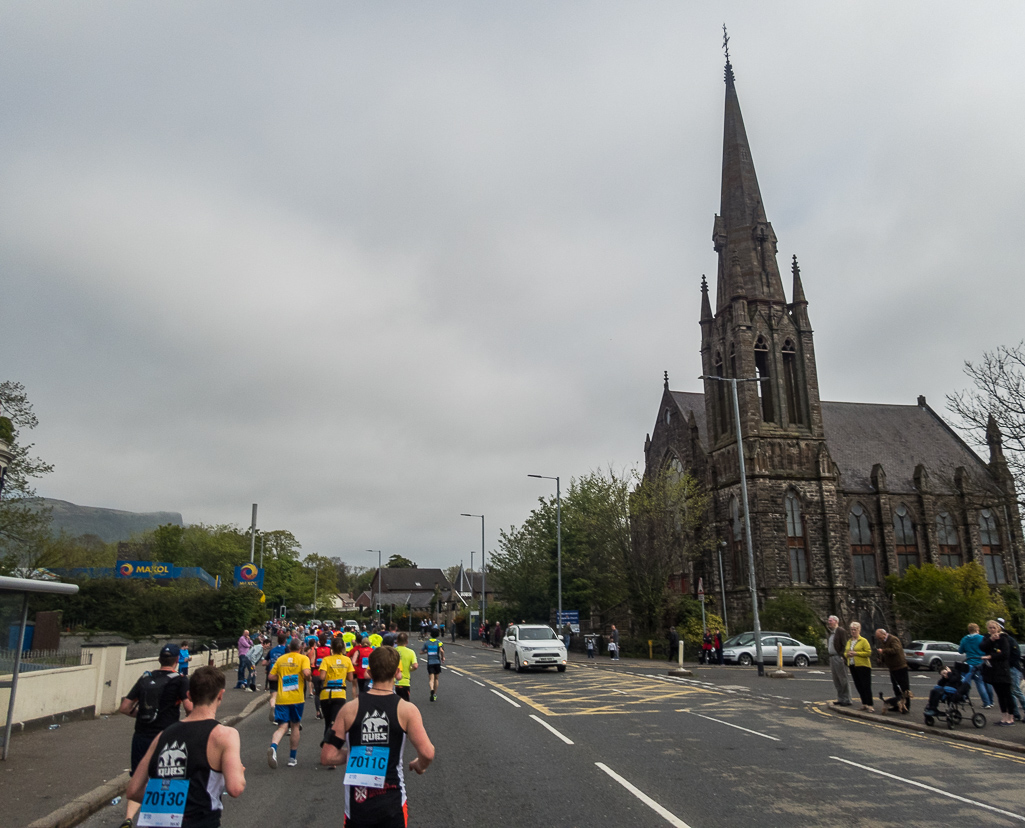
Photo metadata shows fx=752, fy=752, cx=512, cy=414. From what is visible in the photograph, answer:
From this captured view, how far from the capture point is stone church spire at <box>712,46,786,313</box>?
54312 millimetres

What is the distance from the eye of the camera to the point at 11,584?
1004 centimetres

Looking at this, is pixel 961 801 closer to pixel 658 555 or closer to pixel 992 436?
pixel 992 436

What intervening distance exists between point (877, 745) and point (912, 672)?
962 inches

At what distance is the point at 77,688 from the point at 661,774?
1152cm

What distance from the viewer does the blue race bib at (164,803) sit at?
13.1 feet

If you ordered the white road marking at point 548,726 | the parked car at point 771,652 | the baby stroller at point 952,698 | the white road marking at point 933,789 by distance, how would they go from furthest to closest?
1. the parked car at point 771,652
2. the baby stroller at point 952,698
3. the white road marking at point 548,726
4. the white road marking at point 933,789

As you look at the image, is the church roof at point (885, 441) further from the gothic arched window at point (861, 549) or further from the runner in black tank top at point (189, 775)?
the runner in black tank top at point (189, 775)

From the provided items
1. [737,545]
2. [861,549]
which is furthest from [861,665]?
[861,549]

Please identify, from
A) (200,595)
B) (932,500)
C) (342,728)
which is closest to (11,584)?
(342,728)

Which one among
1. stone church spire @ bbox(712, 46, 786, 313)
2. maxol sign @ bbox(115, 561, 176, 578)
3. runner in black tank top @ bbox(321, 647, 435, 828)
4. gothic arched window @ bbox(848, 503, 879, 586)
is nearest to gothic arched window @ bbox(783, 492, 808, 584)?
gothic arched window @ bbox(848, 503, 879, 586)

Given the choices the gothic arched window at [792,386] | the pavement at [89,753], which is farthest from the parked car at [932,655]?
the gothic arched window at [792,386]

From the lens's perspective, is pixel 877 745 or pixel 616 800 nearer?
pixel 616 800

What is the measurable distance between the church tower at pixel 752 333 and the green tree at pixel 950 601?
12.1 m

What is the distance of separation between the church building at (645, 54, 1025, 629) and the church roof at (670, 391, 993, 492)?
0.43 feet
